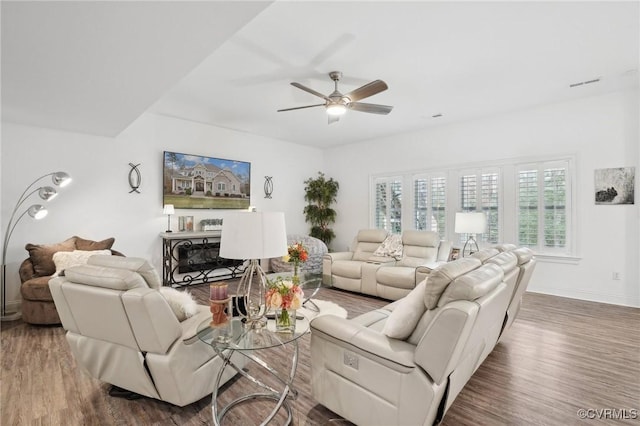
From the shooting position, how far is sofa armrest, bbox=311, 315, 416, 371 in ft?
5.39

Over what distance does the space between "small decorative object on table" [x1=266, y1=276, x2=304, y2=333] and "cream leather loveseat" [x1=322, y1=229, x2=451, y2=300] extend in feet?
7.03

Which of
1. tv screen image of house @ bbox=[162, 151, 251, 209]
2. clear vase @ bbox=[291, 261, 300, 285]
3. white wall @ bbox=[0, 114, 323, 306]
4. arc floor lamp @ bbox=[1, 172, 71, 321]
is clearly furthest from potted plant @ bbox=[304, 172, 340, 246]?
arc floor lamp @ bbox=[1, 172, 71, 321]

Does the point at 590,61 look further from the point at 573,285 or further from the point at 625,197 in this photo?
the point at 573,285

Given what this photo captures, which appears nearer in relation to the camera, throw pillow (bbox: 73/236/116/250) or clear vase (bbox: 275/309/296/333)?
clear vase (bbox: 275/309/296/333)

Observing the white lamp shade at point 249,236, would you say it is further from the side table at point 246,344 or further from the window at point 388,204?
the window at point 388,204

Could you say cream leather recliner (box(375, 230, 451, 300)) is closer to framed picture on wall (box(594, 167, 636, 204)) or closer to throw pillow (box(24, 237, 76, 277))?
framed picture on wall (box(594, 167, 636, 204))

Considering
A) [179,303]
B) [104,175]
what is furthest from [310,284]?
[104,175]

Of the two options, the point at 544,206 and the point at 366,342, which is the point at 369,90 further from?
the point at 544,206

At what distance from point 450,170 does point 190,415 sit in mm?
5655

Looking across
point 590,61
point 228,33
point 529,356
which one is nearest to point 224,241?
point 228,33

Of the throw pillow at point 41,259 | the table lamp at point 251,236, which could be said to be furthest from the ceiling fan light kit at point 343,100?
the throw pillow at point 41,259

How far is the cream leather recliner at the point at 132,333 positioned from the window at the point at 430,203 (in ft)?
16.8

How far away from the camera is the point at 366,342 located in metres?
1.77

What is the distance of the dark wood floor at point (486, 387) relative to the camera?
78.8 inches
